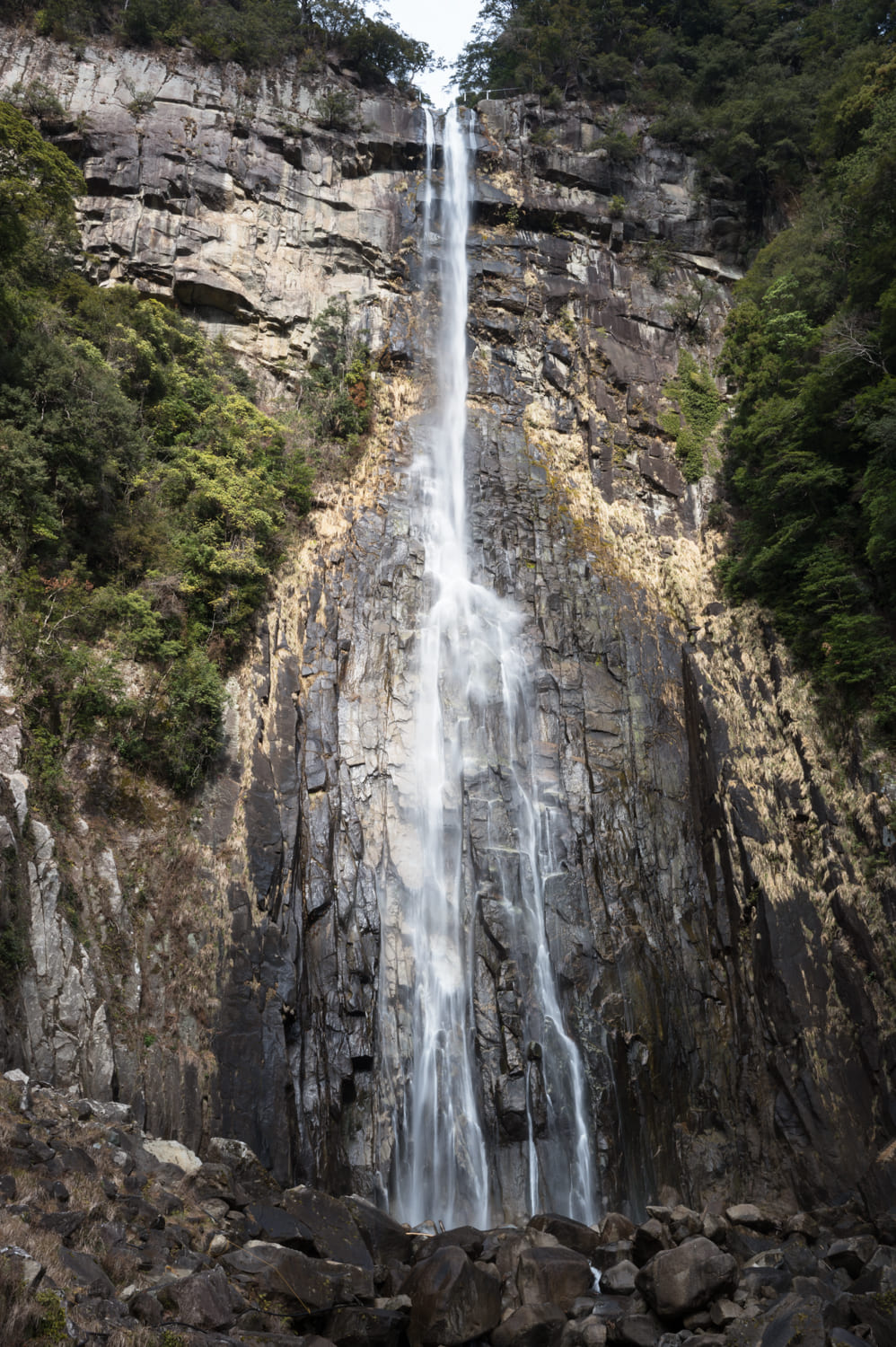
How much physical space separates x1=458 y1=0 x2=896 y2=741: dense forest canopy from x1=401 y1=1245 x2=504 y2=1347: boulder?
11.5 metres

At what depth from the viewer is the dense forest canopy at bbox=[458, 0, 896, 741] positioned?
667 inches

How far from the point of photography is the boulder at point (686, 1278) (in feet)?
29.9

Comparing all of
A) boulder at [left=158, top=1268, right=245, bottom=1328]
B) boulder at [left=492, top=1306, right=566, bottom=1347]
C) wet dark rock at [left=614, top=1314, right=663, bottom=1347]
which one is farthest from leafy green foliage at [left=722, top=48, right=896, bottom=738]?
boulder at [left=158, top=1268, right=245, bottom=1328]

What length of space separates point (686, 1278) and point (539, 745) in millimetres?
9763

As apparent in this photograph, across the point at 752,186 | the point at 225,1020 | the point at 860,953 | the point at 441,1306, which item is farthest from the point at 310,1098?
the point at 752,186

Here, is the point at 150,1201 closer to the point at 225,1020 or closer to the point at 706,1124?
the point at 225,1020

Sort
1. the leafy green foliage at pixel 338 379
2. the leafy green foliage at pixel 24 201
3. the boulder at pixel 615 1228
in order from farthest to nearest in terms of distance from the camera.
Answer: the leafy green foliage at pixel 338 379 → the leafy green foliage at pixel 24 201 → the boulder at pixel 615 1228

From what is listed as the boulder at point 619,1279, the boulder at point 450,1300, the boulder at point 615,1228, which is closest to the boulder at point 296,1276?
the boulder at point 450,1300

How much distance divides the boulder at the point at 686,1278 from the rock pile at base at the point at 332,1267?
0.05 feet

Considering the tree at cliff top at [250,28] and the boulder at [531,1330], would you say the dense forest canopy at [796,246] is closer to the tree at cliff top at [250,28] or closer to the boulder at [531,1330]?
the tree at cliff top at [250,28]

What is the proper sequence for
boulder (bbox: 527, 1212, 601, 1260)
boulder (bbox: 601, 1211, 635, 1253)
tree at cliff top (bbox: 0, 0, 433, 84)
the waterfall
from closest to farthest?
1. boulder (bbox: 527, 1212, 601, 1260)
2. boulder (bbox: 601, 1211, 635, 1253)
3. the waterfall
4. tree at cliff top (bbox: 0, 0, 433, 84)

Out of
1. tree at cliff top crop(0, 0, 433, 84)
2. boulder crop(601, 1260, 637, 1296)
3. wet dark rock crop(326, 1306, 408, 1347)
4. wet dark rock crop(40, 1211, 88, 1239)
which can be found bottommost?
wet dark rock crop(326, 1306, 408, 1347)

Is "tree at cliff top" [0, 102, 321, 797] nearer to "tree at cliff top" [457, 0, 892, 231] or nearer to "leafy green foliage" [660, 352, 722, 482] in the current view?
"leafy green foliage" [660, 352, 722, 482]

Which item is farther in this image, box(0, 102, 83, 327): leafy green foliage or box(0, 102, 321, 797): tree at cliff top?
box(0, 102, 83, 327): leafy green foliage
